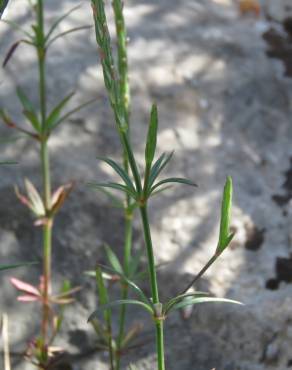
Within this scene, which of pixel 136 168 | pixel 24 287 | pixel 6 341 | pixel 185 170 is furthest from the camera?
pixel 185 170

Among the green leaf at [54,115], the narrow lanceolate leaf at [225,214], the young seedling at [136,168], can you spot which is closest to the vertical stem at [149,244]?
the young seedling at [136,168]

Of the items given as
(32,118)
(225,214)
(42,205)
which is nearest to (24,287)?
(42,205)

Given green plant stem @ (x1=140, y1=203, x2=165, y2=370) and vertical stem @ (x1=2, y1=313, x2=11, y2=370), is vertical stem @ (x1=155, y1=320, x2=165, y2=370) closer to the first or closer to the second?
green plant stem @ (x1=140, y1=203, x2=165, y2=370)

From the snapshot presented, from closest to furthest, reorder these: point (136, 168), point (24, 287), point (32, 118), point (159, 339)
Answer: point (136, 168)
point (159, 339)
point (32, 118)
point (24, 287)

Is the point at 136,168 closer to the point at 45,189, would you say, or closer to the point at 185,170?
the point at 45,189

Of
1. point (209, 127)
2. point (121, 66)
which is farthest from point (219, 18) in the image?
point (121, 66)

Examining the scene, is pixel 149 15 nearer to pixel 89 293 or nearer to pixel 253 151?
pixel 253 151

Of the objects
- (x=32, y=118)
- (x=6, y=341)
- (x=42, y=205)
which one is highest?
(x=32, y=118)

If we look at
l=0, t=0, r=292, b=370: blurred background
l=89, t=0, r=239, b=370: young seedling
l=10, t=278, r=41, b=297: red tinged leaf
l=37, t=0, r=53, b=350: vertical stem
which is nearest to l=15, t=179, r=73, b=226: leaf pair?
l=37, t=0, r=53, b=350: vertical stem
